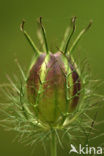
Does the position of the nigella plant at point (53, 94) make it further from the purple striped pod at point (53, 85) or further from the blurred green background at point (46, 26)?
the blurred green background at point (46, 26)

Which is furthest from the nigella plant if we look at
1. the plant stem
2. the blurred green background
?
the blurred green background

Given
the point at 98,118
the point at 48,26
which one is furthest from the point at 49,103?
the point at 48,26

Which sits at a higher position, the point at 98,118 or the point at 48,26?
the point at 48,26

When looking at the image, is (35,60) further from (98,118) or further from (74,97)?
(98,118)

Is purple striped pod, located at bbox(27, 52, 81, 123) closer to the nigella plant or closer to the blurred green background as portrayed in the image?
the nigella plant

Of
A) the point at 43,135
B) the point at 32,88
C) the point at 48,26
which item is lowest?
the point at 43,135

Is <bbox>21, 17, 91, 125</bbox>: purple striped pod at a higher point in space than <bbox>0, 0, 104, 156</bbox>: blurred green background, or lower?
lower

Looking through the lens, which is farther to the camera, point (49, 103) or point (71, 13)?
point (71, 13)

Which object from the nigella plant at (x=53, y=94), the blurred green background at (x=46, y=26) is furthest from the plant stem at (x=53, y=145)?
the blurred green background at (x=46, y=26)
